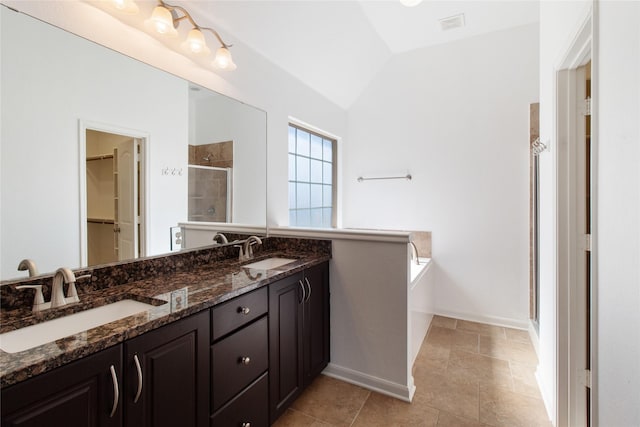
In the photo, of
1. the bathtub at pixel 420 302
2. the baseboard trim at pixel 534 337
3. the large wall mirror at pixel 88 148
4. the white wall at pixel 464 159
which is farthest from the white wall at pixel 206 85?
the baseboard trim at pixel 534 337

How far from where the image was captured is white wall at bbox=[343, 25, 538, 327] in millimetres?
3035

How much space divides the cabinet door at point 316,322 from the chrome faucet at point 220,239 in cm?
67

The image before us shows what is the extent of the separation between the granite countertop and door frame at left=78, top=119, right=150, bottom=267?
197 millimetres

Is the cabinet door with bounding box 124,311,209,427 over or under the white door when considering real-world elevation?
under

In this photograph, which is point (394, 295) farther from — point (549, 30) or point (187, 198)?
point (549, 30)

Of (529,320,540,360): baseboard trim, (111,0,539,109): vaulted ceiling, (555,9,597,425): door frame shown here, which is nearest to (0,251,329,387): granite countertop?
(555,9,597,425): door frame

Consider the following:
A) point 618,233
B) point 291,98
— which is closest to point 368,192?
point 291,98

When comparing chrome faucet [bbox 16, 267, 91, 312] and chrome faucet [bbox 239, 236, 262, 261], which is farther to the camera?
chrome faucet [bbox 239, 236, 262, 261]

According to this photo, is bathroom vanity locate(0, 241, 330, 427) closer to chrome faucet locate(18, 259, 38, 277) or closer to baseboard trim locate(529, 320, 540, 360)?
chrome faucet locate(18, 259, 38, 277)

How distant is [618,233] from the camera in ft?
3.10

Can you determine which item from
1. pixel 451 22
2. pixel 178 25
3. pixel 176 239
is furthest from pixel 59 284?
pixel 451 22

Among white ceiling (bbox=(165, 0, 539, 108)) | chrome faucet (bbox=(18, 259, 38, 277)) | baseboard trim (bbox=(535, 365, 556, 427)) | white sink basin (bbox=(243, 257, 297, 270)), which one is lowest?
baseboard trim (bbox=(535, 365, 556, 427))

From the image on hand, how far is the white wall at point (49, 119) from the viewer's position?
114cm

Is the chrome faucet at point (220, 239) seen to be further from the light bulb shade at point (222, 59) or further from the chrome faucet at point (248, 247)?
the light bulb shade at point (222, 59)
